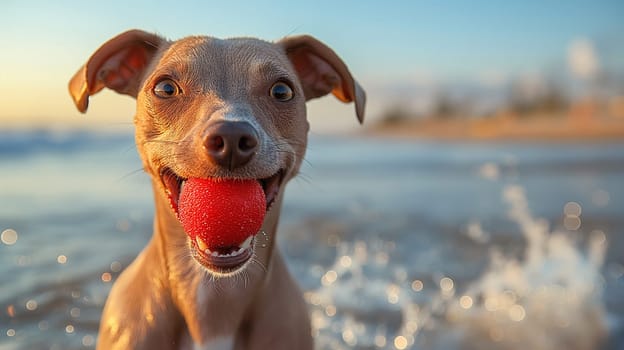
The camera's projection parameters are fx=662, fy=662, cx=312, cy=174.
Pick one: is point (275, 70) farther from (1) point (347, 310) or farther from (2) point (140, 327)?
(1) point (347, 310)

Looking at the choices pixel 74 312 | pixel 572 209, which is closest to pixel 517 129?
pixel 572 209

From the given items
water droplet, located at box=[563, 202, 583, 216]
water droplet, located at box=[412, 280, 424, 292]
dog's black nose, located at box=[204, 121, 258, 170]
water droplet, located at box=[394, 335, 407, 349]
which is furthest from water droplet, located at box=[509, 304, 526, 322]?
water droplet, located at box=[563, 202, 583, 216]

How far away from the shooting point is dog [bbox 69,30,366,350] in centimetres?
257

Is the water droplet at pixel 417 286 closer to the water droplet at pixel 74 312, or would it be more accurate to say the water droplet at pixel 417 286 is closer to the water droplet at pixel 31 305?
the water droplet at pixel 74 312

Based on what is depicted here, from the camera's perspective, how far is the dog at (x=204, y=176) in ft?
8.45

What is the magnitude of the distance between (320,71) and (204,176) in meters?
1.10

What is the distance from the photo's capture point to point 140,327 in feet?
8.84

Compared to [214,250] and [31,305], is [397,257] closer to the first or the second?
[31,305]

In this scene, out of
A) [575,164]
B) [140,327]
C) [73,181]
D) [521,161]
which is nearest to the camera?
[140,327]

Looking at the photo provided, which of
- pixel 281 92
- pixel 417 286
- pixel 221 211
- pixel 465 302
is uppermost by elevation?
pixel 281 92

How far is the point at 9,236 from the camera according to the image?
649 centimetres

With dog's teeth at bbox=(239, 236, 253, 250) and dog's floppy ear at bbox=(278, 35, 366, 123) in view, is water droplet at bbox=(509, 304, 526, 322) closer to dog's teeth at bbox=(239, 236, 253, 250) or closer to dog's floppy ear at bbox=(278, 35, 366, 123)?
dog's floppy ear at bbox=(278, 35, 366, 123)

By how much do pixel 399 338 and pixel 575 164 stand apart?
11.0 meters

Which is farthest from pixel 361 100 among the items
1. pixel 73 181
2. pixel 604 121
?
pixel 604 121
